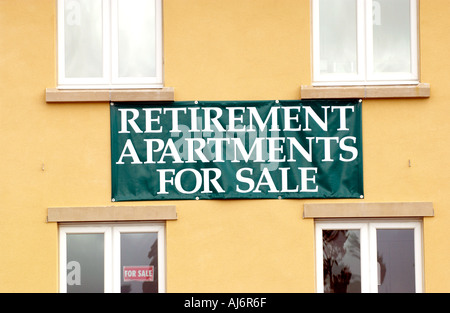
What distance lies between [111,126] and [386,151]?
336cm

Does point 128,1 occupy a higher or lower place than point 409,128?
higher

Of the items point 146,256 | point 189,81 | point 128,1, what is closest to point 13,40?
point 128,1

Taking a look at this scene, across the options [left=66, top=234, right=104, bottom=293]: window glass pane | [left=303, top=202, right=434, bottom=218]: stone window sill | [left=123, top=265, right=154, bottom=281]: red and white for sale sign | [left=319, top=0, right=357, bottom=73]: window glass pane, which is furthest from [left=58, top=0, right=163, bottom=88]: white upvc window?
[left=303, top=202, right=434, bottom=218]: stone window sill

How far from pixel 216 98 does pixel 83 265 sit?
2607 mm

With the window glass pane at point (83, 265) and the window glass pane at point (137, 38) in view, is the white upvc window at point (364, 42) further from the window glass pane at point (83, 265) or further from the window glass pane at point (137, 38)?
the window glass pane at point (83, 265)

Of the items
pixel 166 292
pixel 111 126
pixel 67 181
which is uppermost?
pixel 111 126

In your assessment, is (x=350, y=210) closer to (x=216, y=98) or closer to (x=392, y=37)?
(x=216, y=98)

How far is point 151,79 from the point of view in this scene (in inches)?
401

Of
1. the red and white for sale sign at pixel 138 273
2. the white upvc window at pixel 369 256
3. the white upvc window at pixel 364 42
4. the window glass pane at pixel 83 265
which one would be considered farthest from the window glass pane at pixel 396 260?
the window glass pane at pixel 83 265

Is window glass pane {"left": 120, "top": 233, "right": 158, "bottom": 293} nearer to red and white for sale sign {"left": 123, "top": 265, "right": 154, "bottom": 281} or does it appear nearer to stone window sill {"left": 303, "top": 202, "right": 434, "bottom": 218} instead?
red and white for sale sign {"left": 123, "top": 265, "right": 154, "bottom": 281}

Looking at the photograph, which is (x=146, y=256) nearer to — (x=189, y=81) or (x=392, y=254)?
(x=189, y=81)

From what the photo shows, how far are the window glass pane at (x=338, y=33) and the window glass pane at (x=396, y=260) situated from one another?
2.16 m

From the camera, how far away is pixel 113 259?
999cm

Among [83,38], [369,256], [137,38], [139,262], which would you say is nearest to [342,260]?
[369,256]
